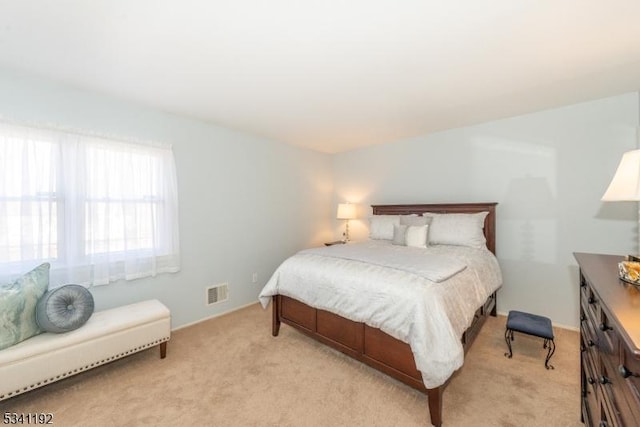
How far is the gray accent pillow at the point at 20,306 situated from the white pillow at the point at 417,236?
3233 mm

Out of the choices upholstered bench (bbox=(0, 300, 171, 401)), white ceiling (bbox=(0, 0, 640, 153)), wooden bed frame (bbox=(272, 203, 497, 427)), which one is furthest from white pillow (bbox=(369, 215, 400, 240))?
upholstered bench (bbox=(0, 300, 171, 401))

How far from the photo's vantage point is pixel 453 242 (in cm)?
296

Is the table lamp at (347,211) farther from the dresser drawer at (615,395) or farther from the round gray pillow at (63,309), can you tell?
the dresser drawer at (615,395)

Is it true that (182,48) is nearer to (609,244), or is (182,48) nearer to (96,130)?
(96,130)

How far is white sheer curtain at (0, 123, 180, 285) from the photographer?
201 centimetres

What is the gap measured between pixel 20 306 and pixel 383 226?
3.41m

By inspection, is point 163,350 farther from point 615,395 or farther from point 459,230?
point 459,230

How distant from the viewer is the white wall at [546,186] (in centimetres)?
253

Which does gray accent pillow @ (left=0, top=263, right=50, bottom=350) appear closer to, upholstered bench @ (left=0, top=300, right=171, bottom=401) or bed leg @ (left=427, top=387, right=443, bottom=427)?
upholstered bench @ (left=0, top=300, right=171, bottom=401)

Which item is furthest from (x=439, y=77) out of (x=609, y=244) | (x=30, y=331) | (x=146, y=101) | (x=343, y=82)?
(x=30, y=331)

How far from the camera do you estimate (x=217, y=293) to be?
10.6 feet

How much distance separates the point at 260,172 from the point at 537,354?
3.58 m

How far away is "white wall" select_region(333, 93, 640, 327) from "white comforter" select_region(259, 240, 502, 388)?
2.16ft

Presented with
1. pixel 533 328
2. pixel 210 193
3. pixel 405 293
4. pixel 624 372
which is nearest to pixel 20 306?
pixel 210 193
